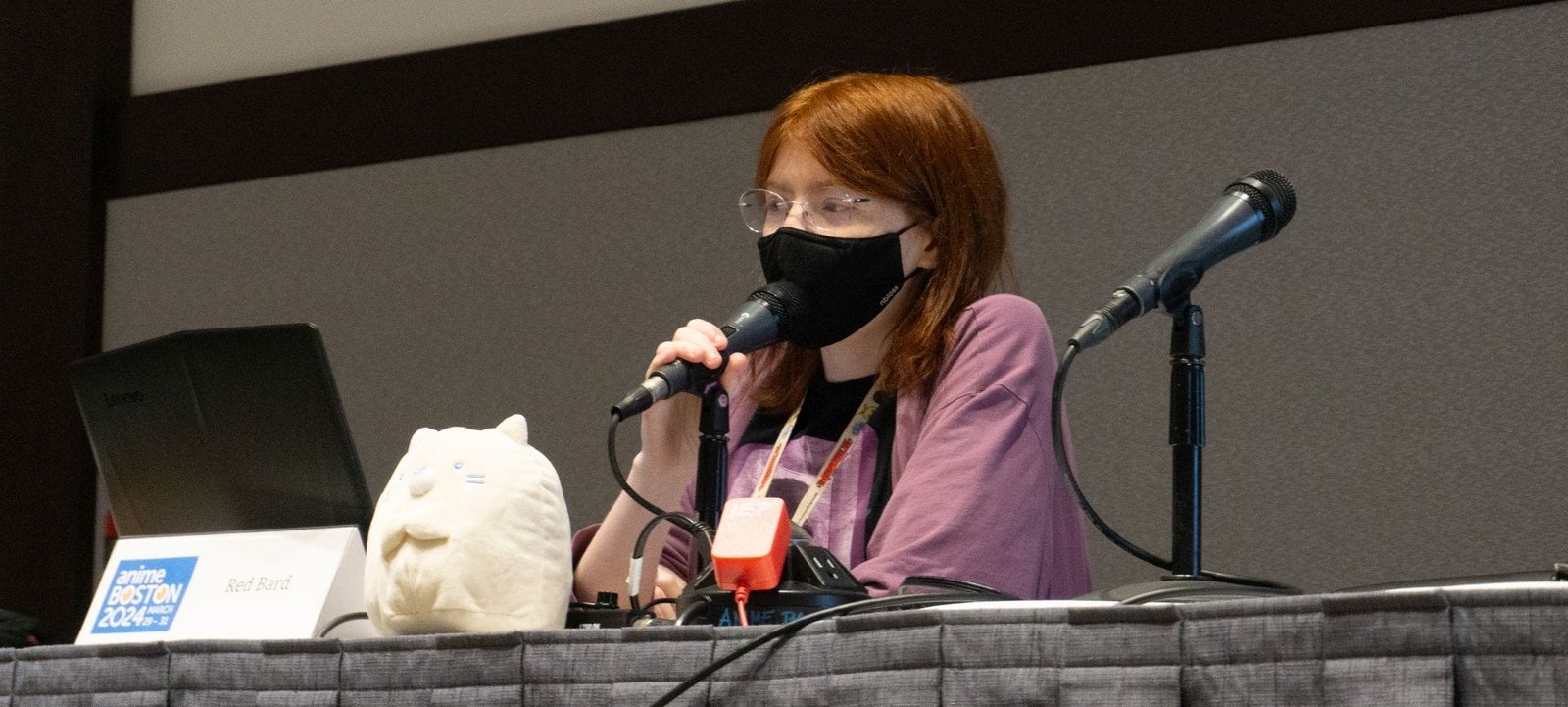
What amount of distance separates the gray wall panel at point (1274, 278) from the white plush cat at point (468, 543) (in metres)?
1.36

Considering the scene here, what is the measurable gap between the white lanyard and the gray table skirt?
1.69ft

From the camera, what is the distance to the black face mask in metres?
1.40

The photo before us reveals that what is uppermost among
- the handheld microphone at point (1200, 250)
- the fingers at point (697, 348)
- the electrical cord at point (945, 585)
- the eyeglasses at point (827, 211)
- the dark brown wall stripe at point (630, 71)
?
the dark brown wall stripe at point (630, 71)

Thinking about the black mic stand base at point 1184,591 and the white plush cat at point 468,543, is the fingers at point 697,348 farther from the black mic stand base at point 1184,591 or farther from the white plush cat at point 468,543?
the black mic stand base at point 1184,591

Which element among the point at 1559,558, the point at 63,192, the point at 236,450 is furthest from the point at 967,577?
the point at 63,192

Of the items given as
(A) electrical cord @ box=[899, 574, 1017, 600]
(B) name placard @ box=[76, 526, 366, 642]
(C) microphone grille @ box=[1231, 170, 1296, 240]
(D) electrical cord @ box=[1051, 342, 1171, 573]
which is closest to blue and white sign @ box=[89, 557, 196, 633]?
(B) name placard @ box=[76, 526, 366, 642]

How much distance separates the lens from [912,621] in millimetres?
806

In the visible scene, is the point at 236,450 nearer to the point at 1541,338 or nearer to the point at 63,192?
the point at 1541,338

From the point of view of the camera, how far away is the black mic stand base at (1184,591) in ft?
2.77

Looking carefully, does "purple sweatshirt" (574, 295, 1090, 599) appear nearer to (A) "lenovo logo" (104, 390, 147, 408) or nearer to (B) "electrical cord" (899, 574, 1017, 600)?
(B) "electrical cord" (899, 574, 1017, 600)

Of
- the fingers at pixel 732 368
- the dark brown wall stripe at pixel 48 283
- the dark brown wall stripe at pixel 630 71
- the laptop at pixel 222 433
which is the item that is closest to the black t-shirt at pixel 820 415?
the fingers at pixel 732 368

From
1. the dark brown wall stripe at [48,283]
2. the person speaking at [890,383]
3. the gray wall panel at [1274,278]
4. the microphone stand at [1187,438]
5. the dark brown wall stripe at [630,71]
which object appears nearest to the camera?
the microphone stand at [1187,438]

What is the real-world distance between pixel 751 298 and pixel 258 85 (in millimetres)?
2045

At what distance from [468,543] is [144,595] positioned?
0.47 metres
